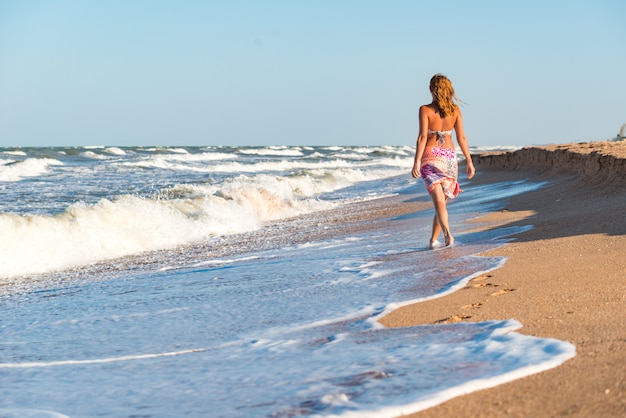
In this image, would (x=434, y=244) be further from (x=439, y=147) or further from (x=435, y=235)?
(x=439, y=147)

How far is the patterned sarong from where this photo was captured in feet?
22.8

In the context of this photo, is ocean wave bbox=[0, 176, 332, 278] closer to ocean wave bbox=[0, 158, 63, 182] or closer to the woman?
the woman

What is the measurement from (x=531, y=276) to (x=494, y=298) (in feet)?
2.03

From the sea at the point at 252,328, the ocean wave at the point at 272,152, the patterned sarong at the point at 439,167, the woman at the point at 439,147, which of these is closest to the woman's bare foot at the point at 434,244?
the woman at the point at 439,147

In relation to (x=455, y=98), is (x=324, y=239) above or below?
below

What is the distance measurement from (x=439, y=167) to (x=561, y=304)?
3.43m

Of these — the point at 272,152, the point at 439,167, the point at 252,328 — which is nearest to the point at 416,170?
the point at 439,167

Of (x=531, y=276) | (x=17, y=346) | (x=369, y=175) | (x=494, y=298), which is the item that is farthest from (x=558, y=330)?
(x=369, y=175)

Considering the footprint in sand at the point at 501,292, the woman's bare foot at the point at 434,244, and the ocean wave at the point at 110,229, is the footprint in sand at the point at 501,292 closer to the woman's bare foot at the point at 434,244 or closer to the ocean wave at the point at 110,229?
the woman's bare foot at the point at 434,244

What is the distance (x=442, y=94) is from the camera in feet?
22.2

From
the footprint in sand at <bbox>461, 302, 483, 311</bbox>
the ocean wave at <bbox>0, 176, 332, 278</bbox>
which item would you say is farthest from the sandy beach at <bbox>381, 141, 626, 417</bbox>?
the ocean wave at <bbox>0, 176, 332, 278</bbox>

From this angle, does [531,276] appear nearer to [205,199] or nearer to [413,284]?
[413,284]

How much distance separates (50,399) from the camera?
313cm

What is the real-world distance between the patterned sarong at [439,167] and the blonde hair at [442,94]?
1.15 feet
